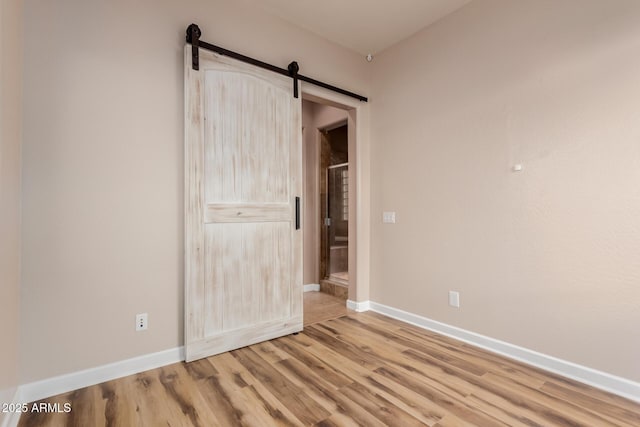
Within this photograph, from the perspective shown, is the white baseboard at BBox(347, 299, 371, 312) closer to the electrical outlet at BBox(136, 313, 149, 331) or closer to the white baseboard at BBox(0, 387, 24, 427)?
the electrical outlet at BBox(136, 313, 149, 331)

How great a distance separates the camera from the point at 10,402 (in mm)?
1509

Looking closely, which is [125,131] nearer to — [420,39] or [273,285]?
[273,285]

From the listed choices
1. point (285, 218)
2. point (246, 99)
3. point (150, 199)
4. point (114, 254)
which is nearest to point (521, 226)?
point (285, 218)

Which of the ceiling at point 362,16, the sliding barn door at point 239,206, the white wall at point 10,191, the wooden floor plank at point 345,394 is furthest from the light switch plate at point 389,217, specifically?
the white wall at point 10,191

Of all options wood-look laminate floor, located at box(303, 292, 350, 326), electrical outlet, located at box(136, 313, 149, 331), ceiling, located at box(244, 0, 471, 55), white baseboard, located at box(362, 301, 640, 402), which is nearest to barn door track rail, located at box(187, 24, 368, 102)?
ceiling, located at box(244, 0, 471, 55)

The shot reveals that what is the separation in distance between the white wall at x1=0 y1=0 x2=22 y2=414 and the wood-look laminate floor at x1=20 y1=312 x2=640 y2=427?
0.40 m

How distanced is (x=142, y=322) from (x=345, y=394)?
1439mm

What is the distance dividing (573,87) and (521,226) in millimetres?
979

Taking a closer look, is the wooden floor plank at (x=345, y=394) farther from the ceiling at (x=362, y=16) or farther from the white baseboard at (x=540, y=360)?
the ceiling at (x=362, y=16)

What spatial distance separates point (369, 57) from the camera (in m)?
3.44

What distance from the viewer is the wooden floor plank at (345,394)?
1.59 metres

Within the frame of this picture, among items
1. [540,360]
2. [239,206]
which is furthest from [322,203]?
[540,360]

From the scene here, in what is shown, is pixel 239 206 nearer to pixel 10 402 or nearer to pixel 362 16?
pixel 10 402

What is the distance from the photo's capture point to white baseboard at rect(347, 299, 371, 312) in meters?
3.40
